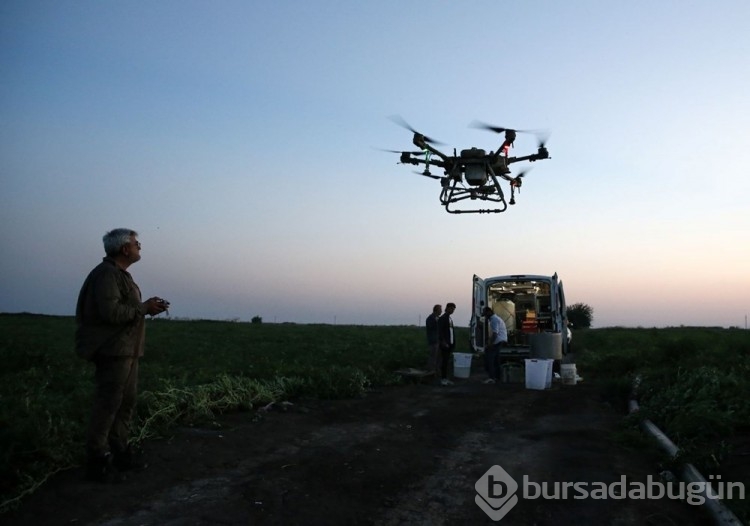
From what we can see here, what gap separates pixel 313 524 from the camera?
13.3 ft

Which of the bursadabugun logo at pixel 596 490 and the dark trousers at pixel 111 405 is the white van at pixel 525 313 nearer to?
the bursadabugun logo at pixel 596 490

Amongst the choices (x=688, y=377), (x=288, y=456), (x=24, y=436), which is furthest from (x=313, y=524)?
(x=688, y=377)

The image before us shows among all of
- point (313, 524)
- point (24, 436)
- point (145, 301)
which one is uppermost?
point (145, 301)

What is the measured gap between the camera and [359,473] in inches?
208

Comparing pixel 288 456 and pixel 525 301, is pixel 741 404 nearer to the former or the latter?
pixel 288 456

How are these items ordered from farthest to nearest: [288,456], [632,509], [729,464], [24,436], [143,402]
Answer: [143,402] → [288,456] → [729,464] → [24,436] → [632,509]

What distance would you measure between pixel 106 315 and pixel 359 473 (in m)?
2.56

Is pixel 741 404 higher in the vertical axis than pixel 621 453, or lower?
higher

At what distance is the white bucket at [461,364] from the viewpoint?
13555mm

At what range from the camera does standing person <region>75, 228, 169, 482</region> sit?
4.75m

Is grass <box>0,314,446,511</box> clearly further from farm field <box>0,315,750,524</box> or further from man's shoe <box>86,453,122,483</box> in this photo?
man's shoe <box>86,453,122,483</box>

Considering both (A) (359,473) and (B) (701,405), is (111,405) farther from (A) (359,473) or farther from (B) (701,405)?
(B) (701,405)

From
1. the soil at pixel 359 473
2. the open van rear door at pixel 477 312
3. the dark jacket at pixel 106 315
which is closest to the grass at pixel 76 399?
the soil at pixel 359 473

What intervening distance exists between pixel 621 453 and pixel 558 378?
23.0 ft
